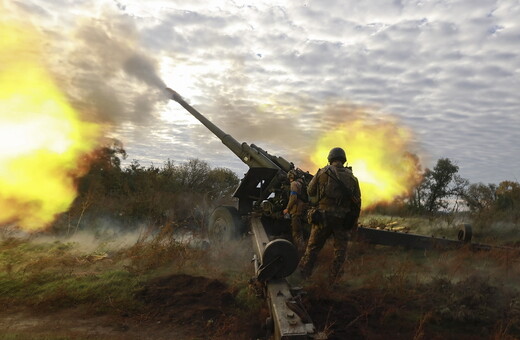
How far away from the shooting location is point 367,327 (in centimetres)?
410

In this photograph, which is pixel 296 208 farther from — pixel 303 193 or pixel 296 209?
pixel 303 193

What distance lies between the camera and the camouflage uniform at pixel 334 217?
564 centimetres

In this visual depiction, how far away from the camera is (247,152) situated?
967 centimetres

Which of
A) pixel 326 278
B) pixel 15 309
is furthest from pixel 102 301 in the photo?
pixel 326 278

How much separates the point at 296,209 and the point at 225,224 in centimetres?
214

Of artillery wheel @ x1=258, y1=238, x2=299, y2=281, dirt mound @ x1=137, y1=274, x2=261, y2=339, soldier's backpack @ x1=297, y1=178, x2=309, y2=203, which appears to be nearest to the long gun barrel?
soldier's backpack @ x1=297, y1=178, x2=309, y2=203

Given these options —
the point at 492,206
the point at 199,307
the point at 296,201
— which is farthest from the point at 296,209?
the point at 492,206

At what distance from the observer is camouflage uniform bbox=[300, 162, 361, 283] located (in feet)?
18.5

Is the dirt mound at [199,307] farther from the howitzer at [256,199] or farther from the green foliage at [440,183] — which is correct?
the green foliage at [440,183]

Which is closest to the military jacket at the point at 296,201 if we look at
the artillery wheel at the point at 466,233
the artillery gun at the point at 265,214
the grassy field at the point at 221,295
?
the artillery gun at the point at 265,214

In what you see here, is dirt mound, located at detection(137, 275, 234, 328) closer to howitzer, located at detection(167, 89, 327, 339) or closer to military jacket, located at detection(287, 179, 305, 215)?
howitzer, located at detection(167, 89, 327, 339)

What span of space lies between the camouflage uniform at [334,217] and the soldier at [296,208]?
1.51 metres

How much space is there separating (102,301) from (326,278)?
321cm

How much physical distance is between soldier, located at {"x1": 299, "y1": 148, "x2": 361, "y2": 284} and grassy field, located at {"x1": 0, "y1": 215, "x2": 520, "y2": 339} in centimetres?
37
